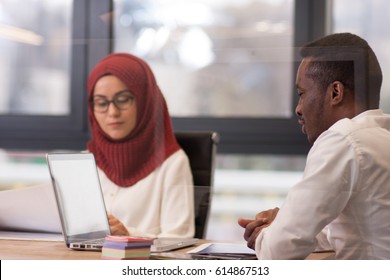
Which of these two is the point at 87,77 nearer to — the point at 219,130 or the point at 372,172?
the point at 219,130

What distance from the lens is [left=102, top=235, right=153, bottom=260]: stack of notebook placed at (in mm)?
1564

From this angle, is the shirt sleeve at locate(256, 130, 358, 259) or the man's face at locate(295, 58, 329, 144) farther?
the man's face at locate(295, 58, 329, 144)

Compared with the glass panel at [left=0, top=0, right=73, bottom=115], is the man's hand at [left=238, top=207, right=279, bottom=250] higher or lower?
lower

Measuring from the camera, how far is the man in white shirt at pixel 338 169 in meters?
1.51

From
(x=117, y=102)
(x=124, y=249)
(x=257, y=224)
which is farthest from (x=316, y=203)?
(x=117, y=102)

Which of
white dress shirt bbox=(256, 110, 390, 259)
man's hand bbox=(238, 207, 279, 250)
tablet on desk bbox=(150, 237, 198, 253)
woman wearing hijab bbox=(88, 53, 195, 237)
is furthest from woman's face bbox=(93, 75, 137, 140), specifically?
white dress shirt bbox=(256, 110, 390, 259)

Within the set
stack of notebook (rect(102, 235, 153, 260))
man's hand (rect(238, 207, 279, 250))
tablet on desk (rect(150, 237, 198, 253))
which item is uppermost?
man's hand (rect(238, 207, 279, 250))

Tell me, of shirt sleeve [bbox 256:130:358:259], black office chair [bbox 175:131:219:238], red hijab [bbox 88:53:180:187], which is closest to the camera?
shirt sleeve [bbox 256:130:358:259]

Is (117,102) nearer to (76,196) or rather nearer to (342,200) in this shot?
(76,196)

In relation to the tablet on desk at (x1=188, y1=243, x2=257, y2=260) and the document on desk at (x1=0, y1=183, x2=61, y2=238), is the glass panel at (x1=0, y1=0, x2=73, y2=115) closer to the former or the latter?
the document on desk at (x1=0, y1=183, x2=61, y2=238)

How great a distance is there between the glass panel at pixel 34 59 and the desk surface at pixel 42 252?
456 millimetres

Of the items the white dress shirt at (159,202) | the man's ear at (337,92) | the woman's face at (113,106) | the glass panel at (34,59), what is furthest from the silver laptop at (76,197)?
the man's ear at (337,92)

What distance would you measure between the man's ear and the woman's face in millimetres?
668
